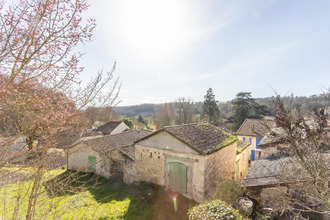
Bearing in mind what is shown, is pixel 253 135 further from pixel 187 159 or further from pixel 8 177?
pixel 8 177

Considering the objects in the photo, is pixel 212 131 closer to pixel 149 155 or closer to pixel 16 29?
pixel 149 155

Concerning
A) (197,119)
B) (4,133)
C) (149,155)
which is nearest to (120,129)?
(197,119)

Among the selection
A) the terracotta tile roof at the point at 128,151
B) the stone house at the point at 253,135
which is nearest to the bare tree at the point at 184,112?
the stone house at the point at 253,135

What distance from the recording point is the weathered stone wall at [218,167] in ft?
27.7

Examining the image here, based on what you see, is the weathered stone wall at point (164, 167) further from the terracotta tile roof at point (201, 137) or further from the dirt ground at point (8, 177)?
the dirt ground at point (8, 177)

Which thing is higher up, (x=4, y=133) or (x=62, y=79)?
(x=62, y=79)

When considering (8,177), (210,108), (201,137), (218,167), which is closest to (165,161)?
(201,137)

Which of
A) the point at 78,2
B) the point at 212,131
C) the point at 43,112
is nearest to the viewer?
the point at 78,2

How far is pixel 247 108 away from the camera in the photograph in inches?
1320

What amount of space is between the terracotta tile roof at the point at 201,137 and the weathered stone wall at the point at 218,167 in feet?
1.22

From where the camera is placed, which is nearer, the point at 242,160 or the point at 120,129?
the point at 242,160

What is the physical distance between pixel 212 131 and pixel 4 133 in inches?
413

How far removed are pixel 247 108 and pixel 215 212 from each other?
32879 mm

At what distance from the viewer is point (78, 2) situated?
2.90m
